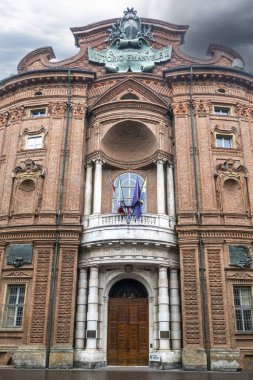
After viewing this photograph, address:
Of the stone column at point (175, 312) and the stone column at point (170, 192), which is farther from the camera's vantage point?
the stone column at point (170, 192)

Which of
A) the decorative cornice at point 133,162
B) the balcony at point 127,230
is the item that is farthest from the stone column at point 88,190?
the balcony at point 127,230

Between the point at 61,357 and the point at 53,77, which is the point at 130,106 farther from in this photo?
the point at 61,357

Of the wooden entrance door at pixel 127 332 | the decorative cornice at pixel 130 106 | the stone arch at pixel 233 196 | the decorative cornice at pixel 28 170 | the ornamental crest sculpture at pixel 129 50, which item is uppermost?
the ornamental crest sculpture at pixel 129 50

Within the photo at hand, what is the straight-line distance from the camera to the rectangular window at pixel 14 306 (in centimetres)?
2198

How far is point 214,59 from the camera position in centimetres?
2964

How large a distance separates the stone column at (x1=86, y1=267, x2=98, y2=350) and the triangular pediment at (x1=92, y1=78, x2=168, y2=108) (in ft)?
40.6

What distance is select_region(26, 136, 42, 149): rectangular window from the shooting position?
2660cm

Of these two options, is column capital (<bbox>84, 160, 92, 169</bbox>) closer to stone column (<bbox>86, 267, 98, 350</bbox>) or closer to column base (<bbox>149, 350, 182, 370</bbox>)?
stone column (<bbox>86, 267, 98, 350</bbox>)

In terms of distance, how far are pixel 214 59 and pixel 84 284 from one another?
19895 mm

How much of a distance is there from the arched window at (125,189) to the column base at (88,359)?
9.17 metres

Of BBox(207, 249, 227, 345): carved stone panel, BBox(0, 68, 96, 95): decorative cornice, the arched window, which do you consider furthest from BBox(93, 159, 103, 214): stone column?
BBox(207, 249, 227, 345): carved stone panel

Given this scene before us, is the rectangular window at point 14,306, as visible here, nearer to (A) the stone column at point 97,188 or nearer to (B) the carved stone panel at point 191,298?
(A) the stone column at point 97,188

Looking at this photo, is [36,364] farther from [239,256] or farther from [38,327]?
[239,256]

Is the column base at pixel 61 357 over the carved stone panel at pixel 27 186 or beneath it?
beneath
